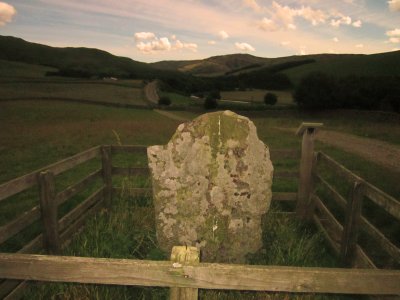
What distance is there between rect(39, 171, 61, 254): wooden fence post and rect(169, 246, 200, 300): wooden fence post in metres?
3.20

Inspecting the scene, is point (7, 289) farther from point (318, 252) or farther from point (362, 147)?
point (362, 147)

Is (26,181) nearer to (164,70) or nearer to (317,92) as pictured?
(317,92)

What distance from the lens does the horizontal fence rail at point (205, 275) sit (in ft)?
6.69

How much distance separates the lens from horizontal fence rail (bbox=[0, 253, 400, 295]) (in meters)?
2.04

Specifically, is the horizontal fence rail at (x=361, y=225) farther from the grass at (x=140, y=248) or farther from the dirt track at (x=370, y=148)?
the dirt track at (x=370, y=148)

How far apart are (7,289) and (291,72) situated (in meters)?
105

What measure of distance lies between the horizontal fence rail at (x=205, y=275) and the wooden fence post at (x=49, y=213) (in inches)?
103

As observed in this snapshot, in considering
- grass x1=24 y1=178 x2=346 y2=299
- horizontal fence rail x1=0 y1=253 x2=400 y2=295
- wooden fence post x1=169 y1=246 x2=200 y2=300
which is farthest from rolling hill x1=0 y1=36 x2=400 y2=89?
wooden fence post x1=169 y1=246 x2=200 y2=300

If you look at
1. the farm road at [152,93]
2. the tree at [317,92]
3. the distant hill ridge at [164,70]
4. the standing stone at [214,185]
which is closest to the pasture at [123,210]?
the standing stone at [214,185]

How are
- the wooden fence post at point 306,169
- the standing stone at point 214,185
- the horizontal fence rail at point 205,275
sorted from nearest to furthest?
the horizontal fence rail at point 205,275, the standing stone at point 214,185, the wooden fence post at point 306,169

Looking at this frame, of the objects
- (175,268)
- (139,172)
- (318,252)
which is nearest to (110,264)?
(175,268)

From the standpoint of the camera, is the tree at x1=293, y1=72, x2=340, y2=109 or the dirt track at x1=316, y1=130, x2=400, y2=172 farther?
the tree at x1=293, y1=72, x2=340, y2=109

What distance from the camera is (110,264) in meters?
2.08

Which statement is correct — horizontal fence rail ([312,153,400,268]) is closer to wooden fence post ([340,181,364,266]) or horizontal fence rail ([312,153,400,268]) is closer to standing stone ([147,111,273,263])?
wooden fence post ([340,181,364,266])
